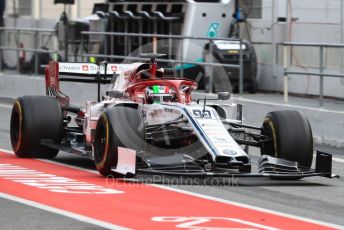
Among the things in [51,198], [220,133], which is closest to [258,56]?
[220,133]

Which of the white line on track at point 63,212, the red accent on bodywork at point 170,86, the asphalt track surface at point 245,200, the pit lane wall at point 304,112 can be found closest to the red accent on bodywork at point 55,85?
the asphalt track surface at point 245,200

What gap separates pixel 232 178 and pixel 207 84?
8.14 metres

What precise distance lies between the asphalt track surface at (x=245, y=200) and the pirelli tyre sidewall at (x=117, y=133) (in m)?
0.56

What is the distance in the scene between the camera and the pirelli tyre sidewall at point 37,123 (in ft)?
45.0

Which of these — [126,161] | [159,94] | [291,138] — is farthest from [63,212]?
[291,138]

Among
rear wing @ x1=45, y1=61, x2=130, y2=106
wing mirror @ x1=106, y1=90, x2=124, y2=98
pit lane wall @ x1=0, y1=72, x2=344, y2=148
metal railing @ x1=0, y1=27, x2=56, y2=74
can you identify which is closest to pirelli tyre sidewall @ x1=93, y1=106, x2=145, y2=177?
wing mirror @ x1=106, y1=90, x2=124, y2=98

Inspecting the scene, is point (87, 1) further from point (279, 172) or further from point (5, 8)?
point (279, 172)

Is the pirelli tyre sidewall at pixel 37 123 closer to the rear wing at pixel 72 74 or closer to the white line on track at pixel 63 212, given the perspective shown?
the rear wing at pixel 72 74

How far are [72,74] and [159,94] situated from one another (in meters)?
2.38

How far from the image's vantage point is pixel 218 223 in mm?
9188

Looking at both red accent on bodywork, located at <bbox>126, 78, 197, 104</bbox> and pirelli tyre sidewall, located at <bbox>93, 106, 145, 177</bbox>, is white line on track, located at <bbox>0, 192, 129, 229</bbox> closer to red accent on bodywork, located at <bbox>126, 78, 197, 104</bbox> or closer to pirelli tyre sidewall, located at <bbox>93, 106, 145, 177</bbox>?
pirelli tyre sidewall, located at <bbox>93, 106, 145, 177</bbox>

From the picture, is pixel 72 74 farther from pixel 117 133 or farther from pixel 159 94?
pixel 117 133

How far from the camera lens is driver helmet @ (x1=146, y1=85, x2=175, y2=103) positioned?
12.8m

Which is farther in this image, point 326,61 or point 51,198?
point 326,61
